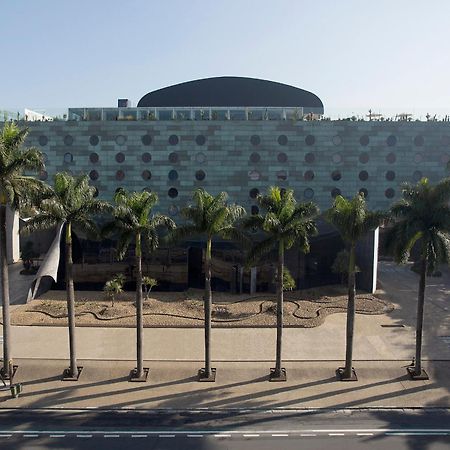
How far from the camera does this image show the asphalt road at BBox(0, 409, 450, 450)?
18.3 m

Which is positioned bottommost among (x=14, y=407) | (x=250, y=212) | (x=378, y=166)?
(x=14, y=407)

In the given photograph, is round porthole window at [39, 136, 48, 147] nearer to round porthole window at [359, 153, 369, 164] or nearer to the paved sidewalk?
the paved sidewalk

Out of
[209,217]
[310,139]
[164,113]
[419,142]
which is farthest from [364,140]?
[209,217]

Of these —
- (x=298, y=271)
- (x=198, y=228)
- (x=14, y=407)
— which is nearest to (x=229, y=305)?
(x=298, y=271)

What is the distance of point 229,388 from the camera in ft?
75.0

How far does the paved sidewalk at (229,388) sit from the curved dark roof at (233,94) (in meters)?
55.3

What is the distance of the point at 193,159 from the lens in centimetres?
4366

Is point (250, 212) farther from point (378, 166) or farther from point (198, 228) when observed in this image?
point (198, 228)

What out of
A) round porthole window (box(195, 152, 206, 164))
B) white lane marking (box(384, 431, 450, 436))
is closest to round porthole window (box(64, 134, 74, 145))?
round porthole window (box(195, 152, 206, 164))

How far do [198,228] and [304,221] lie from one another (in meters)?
4.91

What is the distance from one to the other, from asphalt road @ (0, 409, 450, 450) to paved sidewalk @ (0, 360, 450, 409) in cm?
70

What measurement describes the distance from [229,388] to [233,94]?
2330 inches

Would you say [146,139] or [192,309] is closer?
[192,309]

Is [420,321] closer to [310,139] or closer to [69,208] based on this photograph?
[69,208]
